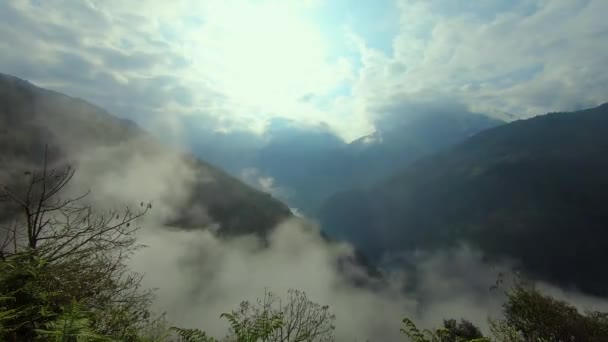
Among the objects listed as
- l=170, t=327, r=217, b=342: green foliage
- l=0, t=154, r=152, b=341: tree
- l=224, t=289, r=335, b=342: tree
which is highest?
l=224, t=289, r=335, b=342: tree

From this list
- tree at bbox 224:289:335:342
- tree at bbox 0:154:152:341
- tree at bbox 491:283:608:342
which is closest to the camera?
tree at bbox 0:154:152:341

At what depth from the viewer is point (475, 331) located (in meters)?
58.6

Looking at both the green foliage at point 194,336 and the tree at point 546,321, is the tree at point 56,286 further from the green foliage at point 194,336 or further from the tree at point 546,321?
the tree at point 546,321

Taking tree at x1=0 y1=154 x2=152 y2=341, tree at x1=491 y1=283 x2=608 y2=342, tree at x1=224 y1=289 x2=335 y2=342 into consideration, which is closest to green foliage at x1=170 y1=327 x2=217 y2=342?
tree at x1=0 y1=154 x2=152 y2=341

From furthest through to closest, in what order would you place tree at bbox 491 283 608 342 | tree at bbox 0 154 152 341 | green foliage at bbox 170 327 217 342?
Answer: tree at bbox 491 283 608 342, green foliage at bbox 170 327 217 342, tree at bbox 0 154 152 341

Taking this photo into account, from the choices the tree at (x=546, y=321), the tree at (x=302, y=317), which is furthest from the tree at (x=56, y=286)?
the tree at (x=546, y=321)

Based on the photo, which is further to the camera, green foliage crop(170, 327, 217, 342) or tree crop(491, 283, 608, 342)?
tree crop(491, 283, 608, 342)

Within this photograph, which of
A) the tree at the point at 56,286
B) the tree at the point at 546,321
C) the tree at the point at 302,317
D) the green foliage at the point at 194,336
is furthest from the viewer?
the tree at the point at 546,321

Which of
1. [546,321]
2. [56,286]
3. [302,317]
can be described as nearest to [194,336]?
[56,286]

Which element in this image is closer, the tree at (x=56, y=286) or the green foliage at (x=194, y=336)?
the tree at (x=56, y=286)

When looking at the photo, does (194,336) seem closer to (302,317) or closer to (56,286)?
(56,286)

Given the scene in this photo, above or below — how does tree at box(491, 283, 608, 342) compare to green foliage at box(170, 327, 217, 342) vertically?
above

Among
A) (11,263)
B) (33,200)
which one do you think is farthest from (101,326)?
(33,200)

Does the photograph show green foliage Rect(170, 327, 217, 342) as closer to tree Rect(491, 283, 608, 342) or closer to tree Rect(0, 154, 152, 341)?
tree Rect(0, 154, 152, 341)
